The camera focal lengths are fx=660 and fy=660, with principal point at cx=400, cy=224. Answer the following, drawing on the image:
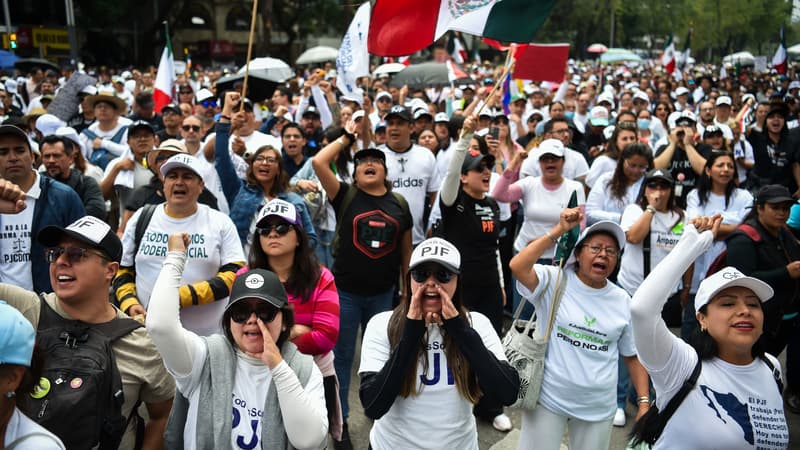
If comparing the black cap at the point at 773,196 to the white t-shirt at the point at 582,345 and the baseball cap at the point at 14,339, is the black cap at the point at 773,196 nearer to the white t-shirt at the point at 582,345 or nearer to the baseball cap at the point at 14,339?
the white t-shirt at the point at 582,345

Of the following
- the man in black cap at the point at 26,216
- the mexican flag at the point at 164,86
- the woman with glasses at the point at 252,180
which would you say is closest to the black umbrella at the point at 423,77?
the mexican flag at the point at 164,86

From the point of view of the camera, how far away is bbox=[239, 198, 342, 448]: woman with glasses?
375 centimetres

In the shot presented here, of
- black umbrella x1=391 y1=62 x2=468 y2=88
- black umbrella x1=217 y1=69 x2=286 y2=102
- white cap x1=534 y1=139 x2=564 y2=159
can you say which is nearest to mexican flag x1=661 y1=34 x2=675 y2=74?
black umbrella x1=391 y1=62 x2=468 y2=88

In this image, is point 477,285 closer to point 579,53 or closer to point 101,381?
point 101,381

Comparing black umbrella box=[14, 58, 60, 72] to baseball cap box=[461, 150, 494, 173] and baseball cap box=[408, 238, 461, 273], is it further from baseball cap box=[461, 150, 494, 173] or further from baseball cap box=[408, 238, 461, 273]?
baseball cap box=[408, 238, 461, 273]

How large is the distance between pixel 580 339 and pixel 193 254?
2.40 m

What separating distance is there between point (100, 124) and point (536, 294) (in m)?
6.85

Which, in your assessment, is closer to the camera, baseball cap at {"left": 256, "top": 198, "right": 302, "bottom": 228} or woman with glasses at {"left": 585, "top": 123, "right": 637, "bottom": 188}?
baseball cap at {"left": 256, "top": 198, "right": 302, "bottom": 228}

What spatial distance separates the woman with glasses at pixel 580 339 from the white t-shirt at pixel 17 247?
123 inches

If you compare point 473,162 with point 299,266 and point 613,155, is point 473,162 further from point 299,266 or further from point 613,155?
point 613,155

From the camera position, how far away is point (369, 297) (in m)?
4.97

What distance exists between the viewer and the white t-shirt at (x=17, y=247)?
13.9ft

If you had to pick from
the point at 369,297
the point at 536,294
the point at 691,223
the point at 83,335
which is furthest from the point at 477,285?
the point at 83,335

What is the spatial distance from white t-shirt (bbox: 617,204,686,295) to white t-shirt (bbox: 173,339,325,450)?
10.8 ft
